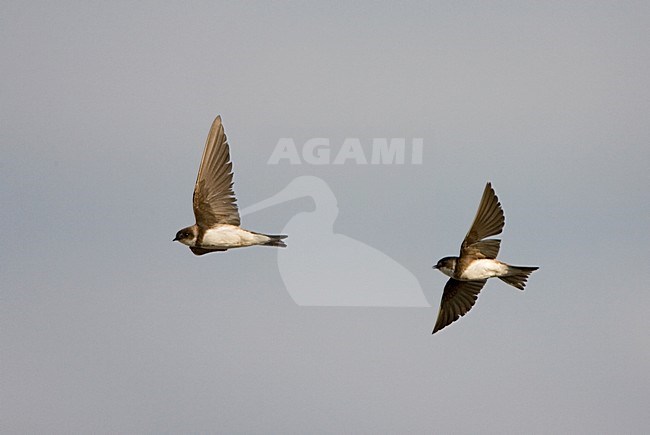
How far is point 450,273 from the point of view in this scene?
49.5ft

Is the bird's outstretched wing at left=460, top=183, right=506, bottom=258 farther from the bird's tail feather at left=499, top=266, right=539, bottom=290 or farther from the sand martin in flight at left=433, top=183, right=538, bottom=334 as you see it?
the bird's tail feather at left=499, top=266, right=539, bottom=290

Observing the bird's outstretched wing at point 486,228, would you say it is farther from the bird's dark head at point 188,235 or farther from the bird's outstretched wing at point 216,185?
the bird's dark head at point 188,235

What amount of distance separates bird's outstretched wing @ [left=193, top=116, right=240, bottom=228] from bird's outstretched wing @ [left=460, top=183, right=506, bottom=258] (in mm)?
2585

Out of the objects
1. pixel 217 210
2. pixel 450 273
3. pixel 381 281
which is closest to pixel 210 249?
pixel 217 210

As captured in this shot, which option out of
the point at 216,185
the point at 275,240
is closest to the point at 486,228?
the point at 275,240

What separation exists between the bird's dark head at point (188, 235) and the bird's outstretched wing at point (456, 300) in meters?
3.17

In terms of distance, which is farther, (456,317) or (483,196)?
(456,317)

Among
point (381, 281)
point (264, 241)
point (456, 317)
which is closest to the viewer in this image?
point (264, 241)

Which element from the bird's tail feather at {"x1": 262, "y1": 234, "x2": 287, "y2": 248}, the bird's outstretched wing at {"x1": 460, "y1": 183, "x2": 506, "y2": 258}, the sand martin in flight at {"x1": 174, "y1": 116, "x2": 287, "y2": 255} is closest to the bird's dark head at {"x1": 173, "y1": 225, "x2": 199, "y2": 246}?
the sand martin in flight at {"x1": 174, "y1": 116, "x2": 287, "y2": 255}

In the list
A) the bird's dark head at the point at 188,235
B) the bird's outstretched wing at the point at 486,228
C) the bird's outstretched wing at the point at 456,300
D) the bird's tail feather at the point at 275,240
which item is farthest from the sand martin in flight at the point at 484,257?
the bird's dark head at the point at 188,235

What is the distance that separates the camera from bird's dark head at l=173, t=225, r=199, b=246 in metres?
14.7

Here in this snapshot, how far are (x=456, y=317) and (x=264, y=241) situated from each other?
9.79 feet

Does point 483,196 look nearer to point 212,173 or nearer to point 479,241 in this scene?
point 479,241

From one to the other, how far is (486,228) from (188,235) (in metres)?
3.28
